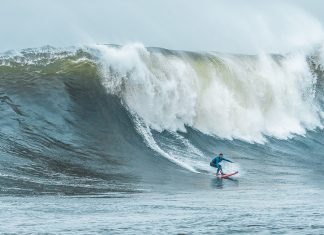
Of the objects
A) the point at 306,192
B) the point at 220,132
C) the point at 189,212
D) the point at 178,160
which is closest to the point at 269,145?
the point at 220,132

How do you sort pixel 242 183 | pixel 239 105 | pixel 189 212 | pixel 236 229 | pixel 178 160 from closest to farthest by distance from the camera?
pixel 236 229
pixel 189 212
pixel 242 183
pixel 178 160
pixel 239 105

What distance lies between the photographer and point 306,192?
55.2 ft

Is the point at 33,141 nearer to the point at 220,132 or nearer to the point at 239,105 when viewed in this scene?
the point at 220,132

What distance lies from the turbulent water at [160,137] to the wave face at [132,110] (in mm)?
57

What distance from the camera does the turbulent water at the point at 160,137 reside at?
43.0 ft

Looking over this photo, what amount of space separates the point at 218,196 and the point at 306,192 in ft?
7.12

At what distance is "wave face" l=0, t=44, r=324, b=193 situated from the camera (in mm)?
19172

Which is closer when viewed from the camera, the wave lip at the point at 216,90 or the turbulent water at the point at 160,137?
the turbulent water at the point at 160,137

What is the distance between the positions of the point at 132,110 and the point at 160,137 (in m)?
1.55

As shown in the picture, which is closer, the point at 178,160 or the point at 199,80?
the point at 178,160

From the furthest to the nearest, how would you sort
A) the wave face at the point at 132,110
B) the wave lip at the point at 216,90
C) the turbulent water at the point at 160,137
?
the wave lip at the point at 216,90
the wave face at the point at 132,110
the turbulent water at the point at 160,137

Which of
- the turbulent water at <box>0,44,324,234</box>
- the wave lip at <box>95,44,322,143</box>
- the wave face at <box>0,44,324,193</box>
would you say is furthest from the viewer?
the wave lip at <box>95,44,322,143</box>

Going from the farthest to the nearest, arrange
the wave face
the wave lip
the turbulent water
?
the wave lip
the wave face
the turbulent water

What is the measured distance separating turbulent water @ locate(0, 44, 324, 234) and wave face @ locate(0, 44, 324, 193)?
57 mm
